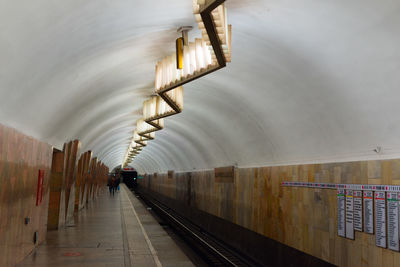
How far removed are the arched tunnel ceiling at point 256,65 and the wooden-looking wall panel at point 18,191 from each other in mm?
307

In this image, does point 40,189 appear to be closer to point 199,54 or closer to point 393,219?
point 199,54

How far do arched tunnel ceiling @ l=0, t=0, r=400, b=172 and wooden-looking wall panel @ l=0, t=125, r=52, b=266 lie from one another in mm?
307

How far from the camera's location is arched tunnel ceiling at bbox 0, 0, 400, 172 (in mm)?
4293

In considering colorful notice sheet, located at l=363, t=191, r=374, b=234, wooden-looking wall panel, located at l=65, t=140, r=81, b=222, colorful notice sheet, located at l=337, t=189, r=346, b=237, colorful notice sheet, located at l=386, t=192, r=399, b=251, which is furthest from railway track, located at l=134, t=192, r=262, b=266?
colorful notice sheet, located at l=386, t=192, r=399, b=251

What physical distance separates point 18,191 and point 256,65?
182 inches

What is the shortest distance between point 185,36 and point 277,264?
575cm

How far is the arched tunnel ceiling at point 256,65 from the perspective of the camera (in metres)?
4.29

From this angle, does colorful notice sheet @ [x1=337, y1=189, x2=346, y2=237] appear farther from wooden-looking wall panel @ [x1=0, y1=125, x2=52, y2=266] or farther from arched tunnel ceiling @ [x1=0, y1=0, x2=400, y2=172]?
wooden-looking wall panel @ [x1=0, y1=125, x2=52, y2=266]

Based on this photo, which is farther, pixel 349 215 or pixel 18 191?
pixel 349 215

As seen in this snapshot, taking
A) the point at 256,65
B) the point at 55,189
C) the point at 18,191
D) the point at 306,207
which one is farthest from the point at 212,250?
the point at 18,191

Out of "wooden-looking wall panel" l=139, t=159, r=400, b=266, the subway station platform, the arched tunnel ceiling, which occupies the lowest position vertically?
the subway station platform

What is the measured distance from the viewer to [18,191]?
19.9 ft

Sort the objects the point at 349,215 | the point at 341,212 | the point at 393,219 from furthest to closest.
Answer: the point at 341,212 → the point at 349,215 → the point at 393,219

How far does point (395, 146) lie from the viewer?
5.39m
